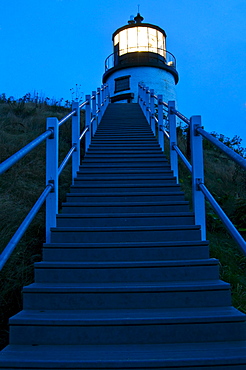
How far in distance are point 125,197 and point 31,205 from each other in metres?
1.22

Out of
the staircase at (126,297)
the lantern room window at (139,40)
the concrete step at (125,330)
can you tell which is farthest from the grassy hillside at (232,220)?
the lantern room window at (139,40)

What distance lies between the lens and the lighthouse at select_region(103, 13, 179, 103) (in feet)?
53.2

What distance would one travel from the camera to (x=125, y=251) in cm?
276

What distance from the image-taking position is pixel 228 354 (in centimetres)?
183

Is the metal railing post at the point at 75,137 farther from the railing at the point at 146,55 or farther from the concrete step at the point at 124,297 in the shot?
the railing at the point at 146,55

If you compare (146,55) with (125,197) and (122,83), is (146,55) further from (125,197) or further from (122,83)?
(125,197)

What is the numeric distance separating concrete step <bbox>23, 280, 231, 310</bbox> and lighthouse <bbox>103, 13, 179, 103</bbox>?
14688 mm

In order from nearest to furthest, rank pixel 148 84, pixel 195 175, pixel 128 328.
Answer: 1. pixel 128 328
2. pixel 195 175
3. pixel 148 84

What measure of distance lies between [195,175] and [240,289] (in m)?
1.15

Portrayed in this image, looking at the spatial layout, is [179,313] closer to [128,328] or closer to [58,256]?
[128,328]

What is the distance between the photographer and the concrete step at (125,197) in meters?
3.80

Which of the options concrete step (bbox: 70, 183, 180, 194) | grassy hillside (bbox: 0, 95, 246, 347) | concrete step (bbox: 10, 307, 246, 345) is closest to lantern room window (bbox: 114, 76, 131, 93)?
grassy hillside (bbox: 0, 95, 246, 347)

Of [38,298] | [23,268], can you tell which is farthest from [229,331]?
[23,268]

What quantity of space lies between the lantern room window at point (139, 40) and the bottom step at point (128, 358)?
1654 cm
